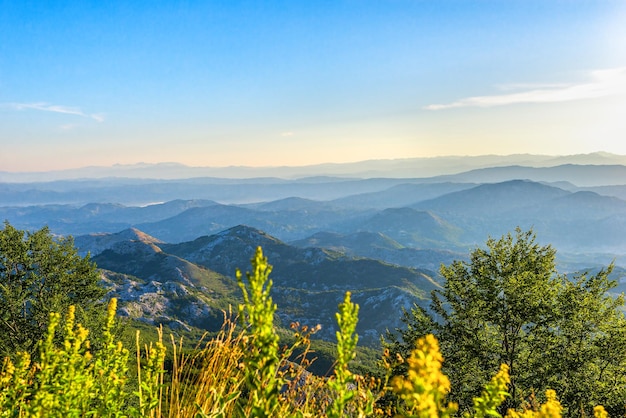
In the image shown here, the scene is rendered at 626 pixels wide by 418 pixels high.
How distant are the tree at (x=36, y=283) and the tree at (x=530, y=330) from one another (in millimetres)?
33893

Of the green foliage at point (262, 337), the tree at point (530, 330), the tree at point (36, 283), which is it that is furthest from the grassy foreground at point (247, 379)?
the tree at point (36, 283)

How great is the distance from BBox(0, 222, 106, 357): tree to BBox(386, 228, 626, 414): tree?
3389cm

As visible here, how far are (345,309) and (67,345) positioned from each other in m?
2.96

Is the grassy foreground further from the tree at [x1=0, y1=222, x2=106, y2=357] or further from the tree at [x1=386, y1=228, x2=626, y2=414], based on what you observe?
the tree at [x1=0, y1=222, x2=106, y2=357]

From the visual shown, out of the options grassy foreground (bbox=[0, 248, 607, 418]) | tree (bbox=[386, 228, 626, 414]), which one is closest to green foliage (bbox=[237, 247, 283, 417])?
grassy foreground (bbox=[0, 248, 607, 418])

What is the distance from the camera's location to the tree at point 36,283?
3697 cm

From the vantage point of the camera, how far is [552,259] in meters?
27.6

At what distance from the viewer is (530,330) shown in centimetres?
2544

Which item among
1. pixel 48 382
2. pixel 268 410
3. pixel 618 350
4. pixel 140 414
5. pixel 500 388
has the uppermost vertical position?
pixel 268 410

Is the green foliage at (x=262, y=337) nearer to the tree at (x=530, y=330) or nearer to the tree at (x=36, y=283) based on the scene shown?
the tree at (x=530, y=330)

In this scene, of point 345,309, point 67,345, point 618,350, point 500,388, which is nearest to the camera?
point 345,309

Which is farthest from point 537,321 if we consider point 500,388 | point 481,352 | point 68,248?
point 68,248

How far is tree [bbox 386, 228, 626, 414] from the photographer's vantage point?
22688 mm

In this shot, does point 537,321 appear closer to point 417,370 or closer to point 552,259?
point 552,259
